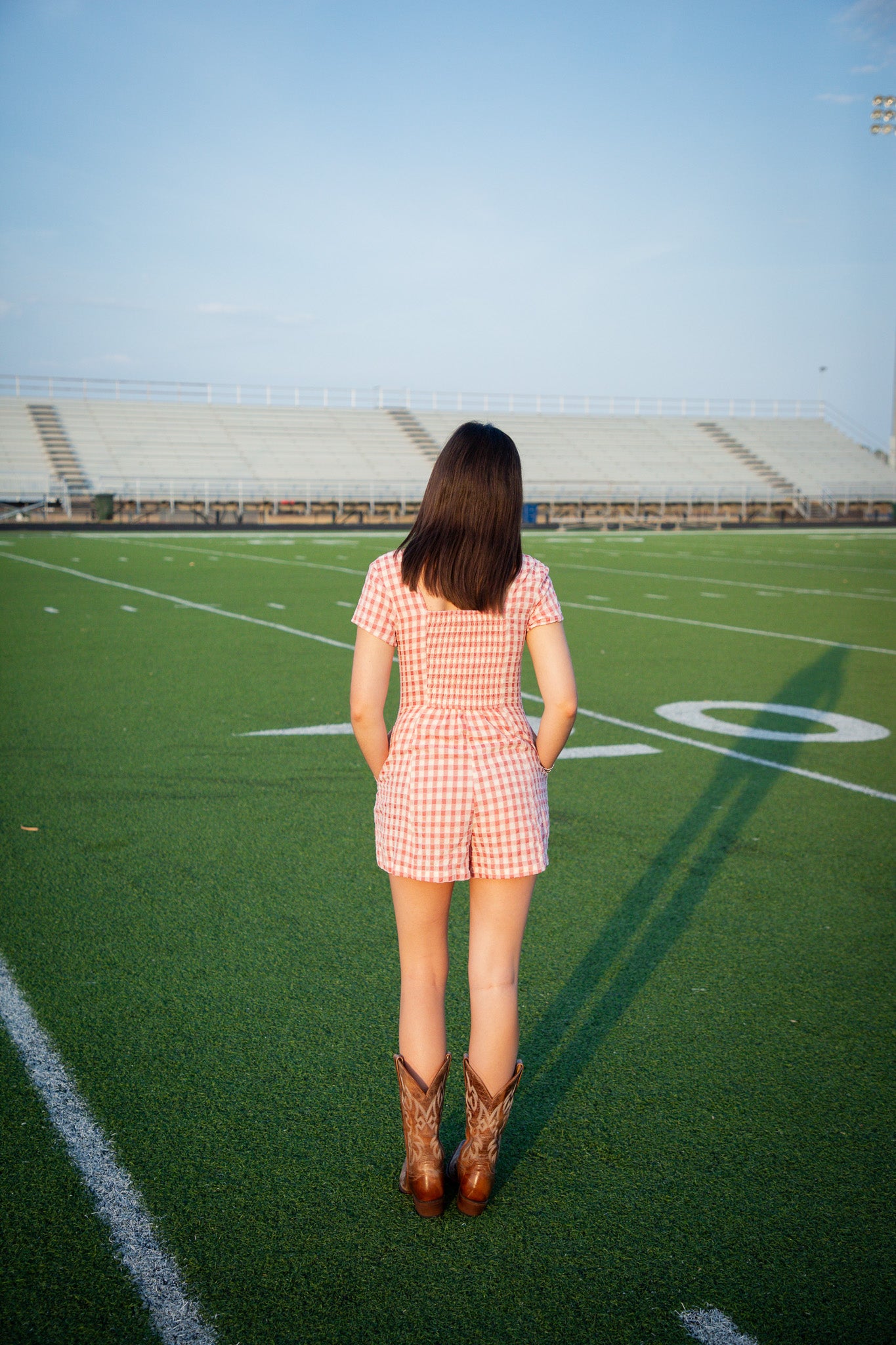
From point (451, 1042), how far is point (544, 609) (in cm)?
145

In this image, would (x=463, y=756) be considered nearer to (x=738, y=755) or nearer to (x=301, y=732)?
(x=738, y=755)

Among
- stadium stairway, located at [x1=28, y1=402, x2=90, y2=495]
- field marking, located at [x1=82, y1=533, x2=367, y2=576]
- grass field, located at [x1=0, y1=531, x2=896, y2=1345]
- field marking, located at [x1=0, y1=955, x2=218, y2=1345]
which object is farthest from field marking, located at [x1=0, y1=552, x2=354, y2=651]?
stadium stairway, located at [x1=28, y1=402, x2=90, y2=495]

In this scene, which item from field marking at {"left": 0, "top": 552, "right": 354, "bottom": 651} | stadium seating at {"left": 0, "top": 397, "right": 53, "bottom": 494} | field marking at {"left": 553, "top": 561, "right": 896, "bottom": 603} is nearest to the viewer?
field marking at {"left": 0, "top": 552, "right": 354, "bottom": 651}

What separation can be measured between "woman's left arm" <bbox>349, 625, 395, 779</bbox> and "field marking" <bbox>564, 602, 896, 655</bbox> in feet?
30.4

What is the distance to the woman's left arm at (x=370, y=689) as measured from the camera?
7.80ft

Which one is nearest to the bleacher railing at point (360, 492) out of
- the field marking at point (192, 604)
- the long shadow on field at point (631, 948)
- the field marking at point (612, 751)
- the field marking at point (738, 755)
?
the field marking at point (192, 604)

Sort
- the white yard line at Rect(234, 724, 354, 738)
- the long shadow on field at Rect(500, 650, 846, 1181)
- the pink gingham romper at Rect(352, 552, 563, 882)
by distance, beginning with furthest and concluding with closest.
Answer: the white yard line at Rect(234, 724, 354, 738)
the long shadow on field at Rect(500, 650, 846, 1181)
the pink gingham romper at Rect(352, 552, 563, 882)

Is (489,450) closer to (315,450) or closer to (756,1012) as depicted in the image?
(756,1012)

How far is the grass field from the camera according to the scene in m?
2.23

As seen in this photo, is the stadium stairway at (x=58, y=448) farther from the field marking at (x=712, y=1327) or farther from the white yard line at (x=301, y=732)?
the field marking at (x=712, y=1327)

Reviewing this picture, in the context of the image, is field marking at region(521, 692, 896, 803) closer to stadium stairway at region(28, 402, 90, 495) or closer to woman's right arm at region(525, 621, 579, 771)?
woman's right arm at region(525, 621, 579, 771)

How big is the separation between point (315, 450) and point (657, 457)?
15.7 m

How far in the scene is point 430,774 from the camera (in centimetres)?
236

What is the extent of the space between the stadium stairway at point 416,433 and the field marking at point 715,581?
1086 inches
